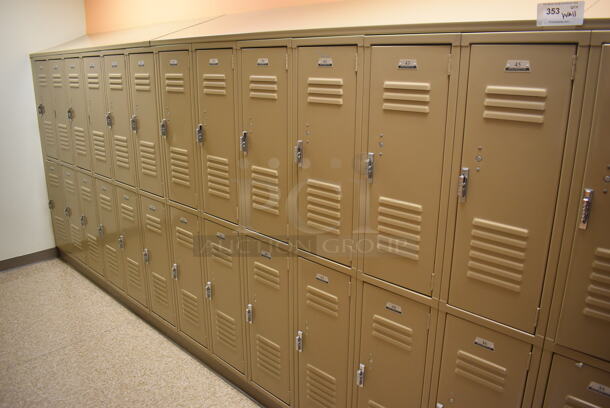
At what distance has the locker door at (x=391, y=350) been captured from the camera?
1865 millimetres

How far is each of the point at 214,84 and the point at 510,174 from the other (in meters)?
1.67

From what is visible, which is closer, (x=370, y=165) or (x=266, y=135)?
(x=370, y=165)

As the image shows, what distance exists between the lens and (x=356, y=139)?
189 centimetres

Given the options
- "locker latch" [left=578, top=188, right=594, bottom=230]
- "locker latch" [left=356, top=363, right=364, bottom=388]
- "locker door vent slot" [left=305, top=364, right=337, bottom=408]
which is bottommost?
"locker door vent slot" [left=305, top=364, right=337, bottom=408]

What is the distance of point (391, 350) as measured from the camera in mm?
1968

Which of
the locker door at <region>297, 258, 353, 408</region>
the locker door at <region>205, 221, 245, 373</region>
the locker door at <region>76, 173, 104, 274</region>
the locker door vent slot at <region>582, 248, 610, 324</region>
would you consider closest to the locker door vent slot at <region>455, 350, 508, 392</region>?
the locker door vent slot at <region>582, 248, 610, 324</region>

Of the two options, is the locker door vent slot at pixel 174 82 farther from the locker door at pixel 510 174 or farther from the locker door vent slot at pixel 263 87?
the locker door at pixel 510 174

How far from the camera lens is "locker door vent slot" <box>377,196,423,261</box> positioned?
1.77 metres

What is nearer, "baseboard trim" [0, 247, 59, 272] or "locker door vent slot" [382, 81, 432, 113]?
"locker door vent slot" [382, 81, 432, 113]

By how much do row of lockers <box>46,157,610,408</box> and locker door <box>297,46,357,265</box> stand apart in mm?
201

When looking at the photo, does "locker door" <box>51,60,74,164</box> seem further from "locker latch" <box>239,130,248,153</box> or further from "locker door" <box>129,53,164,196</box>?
"locker latch" <box>239,130,248,153</box>

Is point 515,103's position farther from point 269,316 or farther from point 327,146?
point 269,316

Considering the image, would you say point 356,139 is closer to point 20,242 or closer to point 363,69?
point 363,69

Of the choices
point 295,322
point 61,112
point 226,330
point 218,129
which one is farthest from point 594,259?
point 61,112
